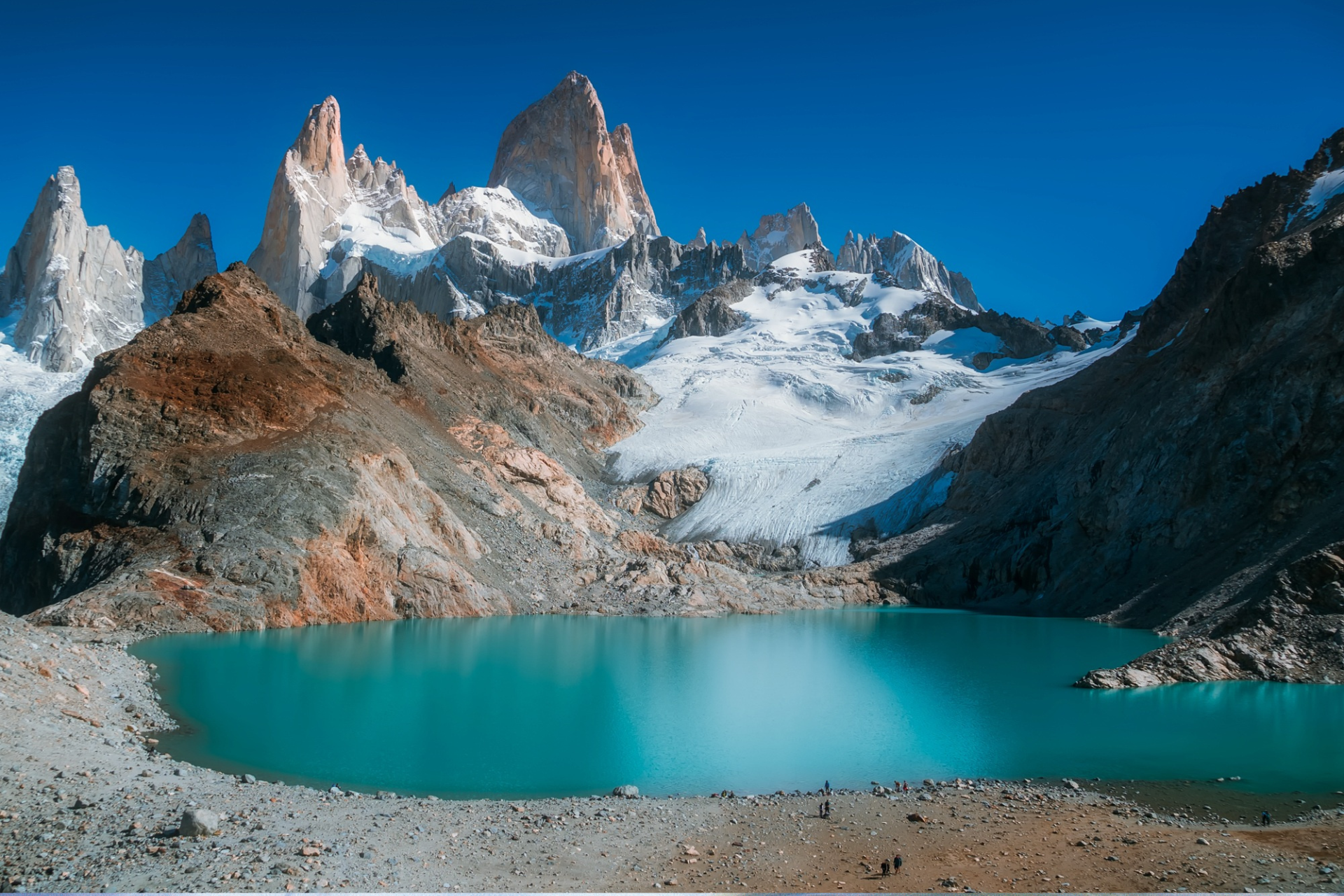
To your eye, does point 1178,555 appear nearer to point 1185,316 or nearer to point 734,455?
point 1185,316

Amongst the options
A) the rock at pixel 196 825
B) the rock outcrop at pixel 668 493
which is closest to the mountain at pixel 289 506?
the rock outcrop at pixel 668 493

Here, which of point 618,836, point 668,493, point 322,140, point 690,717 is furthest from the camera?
point 322,140

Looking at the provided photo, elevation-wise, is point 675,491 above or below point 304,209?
below

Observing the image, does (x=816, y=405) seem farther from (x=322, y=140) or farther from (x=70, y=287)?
(x=322, y=140)

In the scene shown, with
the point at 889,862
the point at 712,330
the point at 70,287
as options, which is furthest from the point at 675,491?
the point at 70,287

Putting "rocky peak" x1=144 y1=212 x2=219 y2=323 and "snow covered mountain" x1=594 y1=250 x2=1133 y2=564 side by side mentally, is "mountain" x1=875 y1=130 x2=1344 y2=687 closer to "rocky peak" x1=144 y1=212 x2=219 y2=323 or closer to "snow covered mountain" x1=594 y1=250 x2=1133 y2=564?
"snow covered mountain" x1=594 y1=250 x2=1133 y2=564

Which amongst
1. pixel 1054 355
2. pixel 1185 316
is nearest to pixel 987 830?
pixel 1185 316
